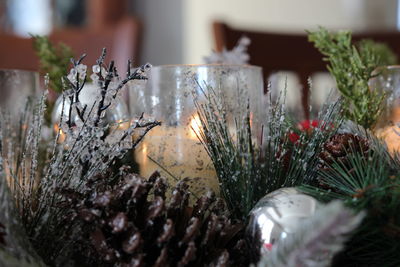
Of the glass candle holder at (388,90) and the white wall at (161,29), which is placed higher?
the white wall at (161,29)

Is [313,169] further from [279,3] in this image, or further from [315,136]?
[279,3]

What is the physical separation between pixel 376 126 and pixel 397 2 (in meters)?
2.12

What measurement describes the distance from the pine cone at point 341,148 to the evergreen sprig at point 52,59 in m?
0.34

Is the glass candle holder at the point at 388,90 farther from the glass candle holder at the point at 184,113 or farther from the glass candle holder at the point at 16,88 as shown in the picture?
the glass candle holder at the point at 16,88

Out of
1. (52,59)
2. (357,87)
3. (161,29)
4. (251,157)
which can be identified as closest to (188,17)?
(161,29)

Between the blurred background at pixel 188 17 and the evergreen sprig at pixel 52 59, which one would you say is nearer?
the evergreen sprig at pixel 52 59

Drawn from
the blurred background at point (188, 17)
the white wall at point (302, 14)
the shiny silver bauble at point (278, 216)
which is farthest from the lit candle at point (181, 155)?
the white wall at point (302, 14)

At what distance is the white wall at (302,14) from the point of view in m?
2.30

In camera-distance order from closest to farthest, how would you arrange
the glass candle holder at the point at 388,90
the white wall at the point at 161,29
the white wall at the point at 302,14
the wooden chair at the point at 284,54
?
the glass candle holder at the point at 388,90
the wooden chair at the point at 284,54
the white wall at the point at 302,14
the white wall at the point at 161,29

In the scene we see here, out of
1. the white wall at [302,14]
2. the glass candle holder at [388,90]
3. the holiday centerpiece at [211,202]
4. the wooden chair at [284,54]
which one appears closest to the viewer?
the holiday centerpiece at [211,202]

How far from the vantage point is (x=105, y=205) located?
0.34 meters

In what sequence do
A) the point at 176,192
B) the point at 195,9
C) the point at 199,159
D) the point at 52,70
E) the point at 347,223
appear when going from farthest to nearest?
the point at 195,9, the point at 52,70, the point at 199,159, the point at 176,192, the point at 347,223

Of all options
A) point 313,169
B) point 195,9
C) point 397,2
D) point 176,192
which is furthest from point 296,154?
point 397,2

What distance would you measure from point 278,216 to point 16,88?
0.38 m
